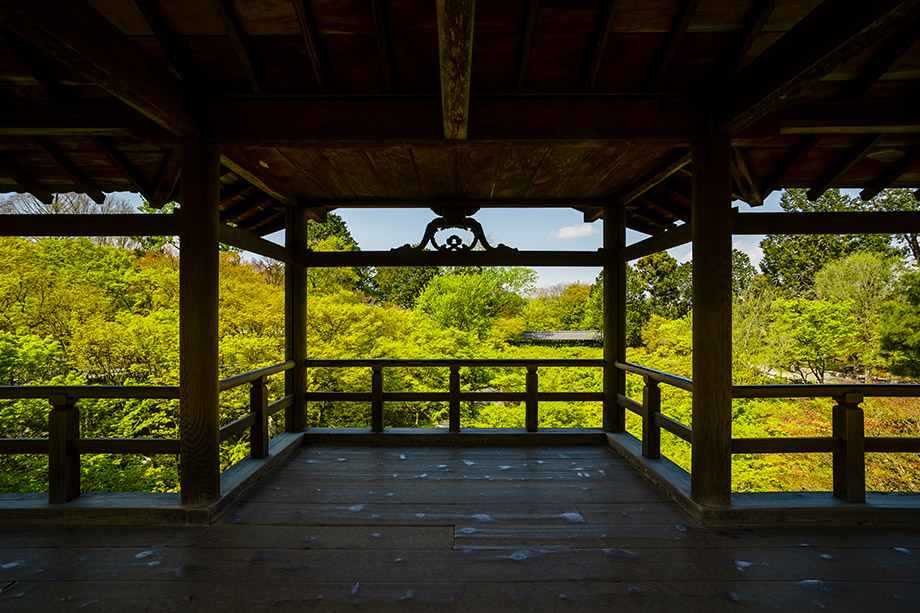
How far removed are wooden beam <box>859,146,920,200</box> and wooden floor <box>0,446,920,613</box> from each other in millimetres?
2451

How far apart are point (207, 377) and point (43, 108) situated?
178 cm

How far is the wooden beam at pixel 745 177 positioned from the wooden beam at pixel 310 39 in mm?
2753

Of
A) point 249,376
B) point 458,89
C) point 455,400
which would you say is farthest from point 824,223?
point 249,376

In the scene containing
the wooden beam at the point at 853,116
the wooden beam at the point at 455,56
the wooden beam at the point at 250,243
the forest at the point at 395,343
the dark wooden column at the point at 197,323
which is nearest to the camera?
the wooden beam at the point at 455,56

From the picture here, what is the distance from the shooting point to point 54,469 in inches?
104

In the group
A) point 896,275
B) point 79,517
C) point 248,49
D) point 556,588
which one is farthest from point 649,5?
point 896,275

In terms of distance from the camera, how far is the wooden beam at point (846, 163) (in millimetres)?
2807

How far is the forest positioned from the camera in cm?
775

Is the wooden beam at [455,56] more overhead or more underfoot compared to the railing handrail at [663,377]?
more overhead

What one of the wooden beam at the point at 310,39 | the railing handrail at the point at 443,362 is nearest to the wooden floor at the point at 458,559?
the railing handrail at the point at 443,362

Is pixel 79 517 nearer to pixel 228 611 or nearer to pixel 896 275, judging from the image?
pixel 228 611

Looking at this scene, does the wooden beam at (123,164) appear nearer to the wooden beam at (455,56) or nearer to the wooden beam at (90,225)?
the wooden beam at (90,225)

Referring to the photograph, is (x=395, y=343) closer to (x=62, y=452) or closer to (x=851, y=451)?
(x=62, y=452)

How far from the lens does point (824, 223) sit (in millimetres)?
2756
